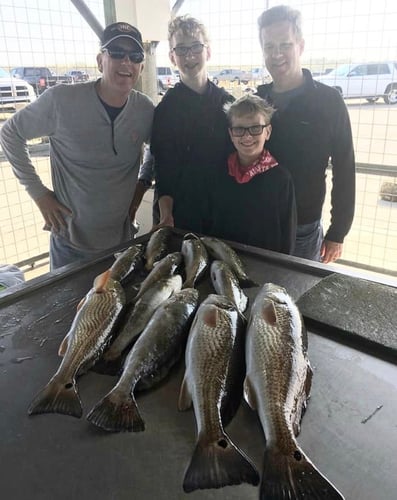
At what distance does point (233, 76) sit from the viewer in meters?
3.95

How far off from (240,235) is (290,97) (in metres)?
0.85

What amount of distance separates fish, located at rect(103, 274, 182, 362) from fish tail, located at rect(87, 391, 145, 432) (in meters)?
0.21

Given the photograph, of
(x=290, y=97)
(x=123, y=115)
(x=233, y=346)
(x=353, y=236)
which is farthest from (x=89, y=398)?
(x=353, y=236)

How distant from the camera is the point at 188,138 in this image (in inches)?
97.7

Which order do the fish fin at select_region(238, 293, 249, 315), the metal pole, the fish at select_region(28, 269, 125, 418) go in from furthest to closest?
the metal pole
the fish fin at select_region(238, 293, 249, 315)
the fish at select_region(28, 269, 125, 418)

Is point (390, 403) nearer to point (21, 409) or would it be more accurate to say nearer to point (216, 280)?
point (216, 280)

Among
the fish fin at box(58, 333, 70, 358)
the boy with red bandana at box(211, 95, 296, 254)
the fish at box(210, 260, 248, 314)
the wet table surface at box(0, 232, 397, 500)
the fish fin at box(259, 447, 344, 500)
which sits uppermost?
the boy with red bandana at box(211, 95, 296, 254)

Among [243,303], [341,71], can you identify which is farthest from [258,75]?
[243,303]

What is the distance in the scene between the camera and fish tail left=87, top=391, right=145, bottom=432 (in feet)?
3.23

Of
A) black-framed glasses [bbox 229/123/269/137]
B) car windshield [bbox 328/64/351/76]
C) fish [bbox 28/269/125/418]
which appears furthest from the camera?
car windshield [bbox 328/64/351/76]

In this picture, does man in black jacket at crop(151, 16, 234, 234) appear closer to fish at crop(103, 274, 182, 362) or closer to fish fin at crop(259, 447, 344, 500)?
fish at crop(103, 274, 182, 362)

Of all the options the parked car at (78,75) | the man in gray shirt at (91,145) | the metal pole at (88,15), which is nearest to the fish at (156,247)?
the man in gray shirt at (91,145)

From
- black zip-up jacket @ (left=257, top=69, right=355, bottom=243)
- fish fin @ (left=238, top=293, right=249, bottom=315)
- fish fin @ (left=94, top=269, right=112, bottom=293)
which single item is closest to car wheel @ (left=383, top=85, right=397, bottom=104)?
black zip-up jacket @ (left=257, top=69, right=355, bottom=243)

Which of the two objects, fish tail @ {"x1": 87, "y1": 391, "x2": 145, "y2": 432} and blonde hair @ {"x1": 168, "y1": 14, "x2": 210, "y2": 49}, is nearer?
fish tail @ {"x1": 87, "y1": 391, "x2": 145, "y2": 432}
